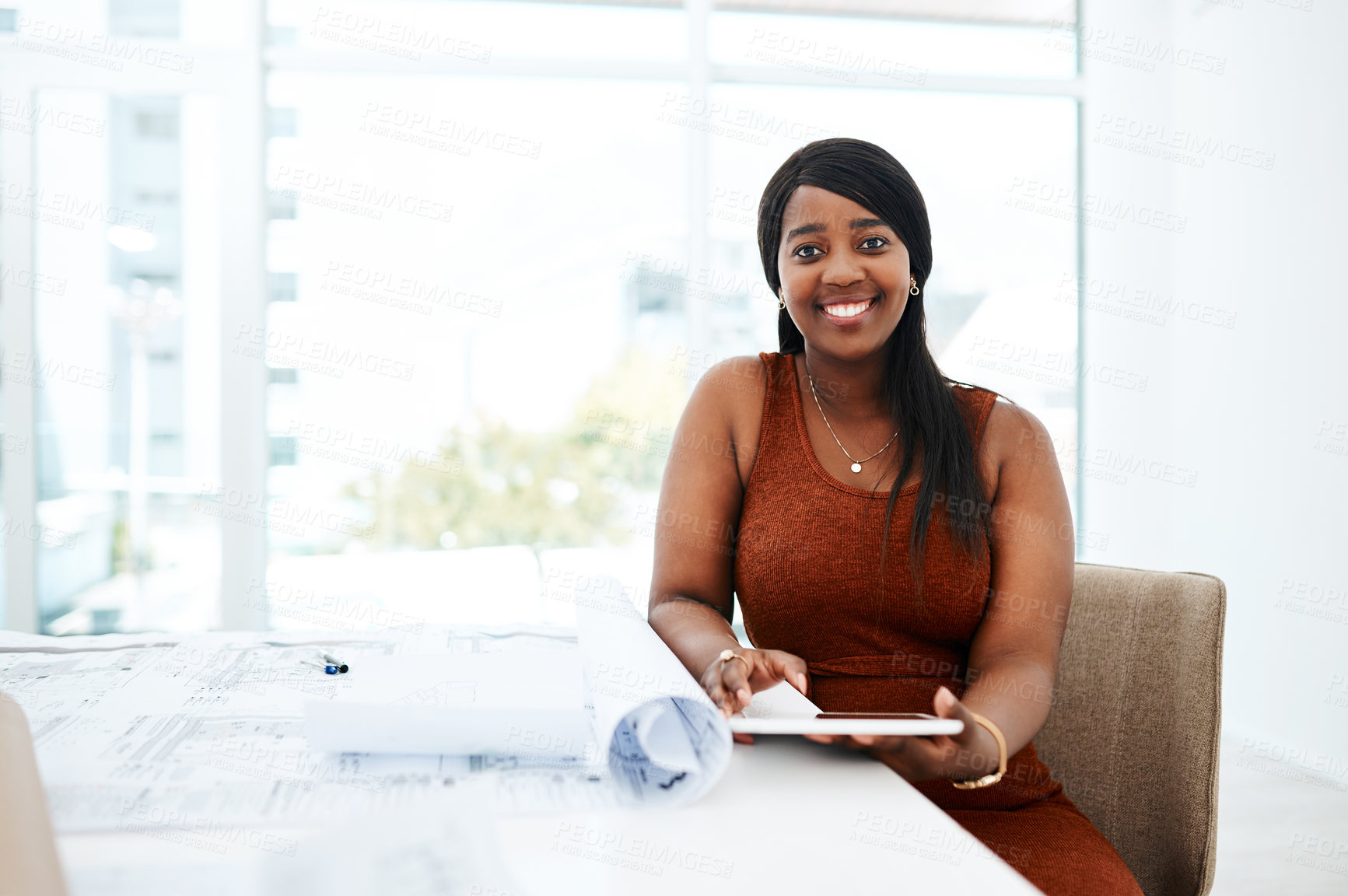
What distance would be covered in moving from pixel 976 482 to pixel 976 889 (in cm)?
78

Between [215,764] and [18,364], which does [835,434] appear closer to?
[215,764]

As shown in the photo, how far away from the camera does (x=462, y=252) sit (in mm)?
3582

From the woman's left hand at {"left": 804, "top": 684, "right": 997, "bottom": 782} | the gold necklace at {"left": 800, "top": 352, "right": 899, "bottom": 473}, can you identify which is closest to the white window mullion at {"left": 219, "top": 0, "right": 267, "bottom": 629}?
the gold necklace at {"left": 800, "top": 352, "right": 899, "bottom": 473}

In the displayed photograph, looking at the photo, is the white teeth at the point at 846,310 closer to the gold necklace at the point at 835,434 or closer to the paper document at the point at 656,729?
the gold necklace at the point at 835,434

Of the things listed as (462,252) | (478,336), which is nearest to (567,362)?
(478,336)

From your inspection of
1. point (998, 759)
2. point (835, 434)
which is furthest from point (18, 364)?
point (998, 759)

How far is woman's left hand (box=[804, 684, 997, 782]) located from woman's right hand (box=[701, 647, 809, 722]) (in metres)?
0.08

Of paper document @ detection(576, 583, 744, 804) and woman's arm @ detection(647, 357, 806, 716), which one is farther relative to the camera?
woman's arm @ detection(647, 357, 806, 716)

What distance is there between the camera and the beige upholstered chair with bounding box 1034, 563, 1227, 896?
108 cm

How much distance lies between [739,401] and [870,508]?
274 mm

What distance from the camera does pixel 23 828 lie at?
539mm

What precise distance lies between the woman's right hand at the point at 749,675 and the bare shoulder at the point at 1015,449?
1.74 feet

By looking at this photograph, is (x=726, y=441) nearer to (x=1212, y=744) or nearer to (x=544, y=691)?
(x=544, y=691)

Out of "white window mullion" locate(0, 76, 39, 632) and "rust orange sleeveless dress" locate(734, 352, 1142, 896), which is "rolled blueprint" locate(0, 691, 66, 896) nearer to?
"rust orange sleeveless dress" locate(734, 352, 1142, 896)
